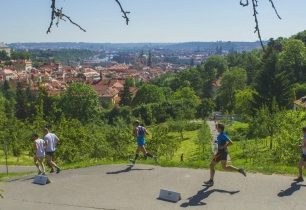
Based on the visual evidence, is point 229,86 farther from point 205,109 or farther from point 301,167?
point 301,167

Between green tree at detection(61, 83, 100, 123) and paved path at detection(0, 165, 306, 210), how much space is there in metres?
50.0

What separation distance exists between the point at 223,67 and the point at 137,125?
11911cm

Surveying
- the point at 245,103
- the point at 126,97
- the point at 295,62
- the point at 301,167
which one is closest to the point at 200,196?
the point at 301,167

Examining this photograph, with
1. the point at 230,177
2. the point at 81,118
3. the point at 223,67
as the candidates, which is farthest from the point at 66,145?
the point at 223,67

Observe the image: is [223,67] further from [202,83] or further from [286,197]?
[286,197]

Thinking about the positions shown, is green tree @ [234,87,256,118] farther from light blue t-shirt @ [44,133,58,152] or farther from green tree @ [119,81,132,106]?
light blue t-shirt @ [44,133,58,152]

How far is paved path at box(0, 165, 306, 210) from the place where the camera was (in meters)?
11.7

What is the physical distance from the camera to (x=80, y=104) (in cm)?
Result: 6581

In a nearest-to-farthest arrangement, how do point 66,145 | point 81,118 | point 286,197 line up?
point 286,197 < point 66,145 < point 81,118

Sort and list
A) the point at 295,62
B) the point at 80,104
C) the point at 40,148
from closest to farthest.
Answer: the point at 40,148
the point at 80,104
the point at 295,62

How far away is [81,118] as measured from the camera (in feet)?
213

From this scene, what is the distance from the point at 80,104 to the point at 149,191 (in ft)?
176

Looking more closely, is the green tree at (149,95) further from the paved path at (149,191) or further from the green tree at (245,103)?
the paved path at (149,191)

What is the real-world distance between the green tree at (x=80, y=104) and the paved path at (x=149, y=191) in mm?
49966
